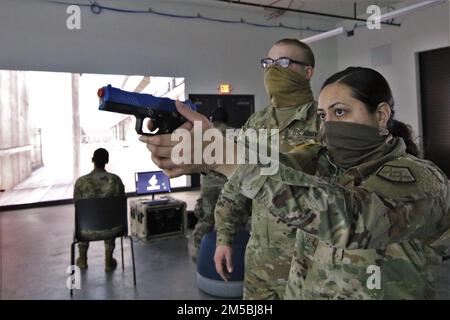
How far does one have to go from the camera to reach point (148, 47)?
721cm

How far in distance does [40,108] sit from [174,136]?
6.76 metres

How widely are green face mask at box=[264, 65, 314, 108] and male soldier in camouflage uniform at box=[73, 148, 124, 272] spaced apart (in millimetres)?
2578

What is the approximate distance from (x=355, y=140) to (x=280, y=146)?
0.61 metres

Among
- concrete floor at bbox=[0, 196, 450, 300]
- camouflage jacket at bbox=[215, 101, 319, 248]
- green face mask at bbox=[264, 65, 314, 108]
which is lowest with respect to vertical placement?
concrete floor at bbox=[0, 196, 450, 300]

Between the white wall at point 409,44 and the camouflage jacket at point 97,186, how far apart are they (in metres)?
5.93

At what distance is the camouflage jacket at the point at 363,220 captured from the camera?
0.62 metres

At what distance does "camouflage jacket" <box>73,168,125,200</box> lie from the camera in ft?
12.0

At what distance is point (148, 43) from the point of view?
7215 mm

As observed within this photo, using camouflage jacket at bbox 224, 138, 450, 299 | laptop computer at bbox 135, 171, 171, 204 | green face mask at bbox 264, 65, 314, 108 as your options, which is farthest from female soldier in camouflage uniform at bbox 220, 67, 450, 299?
laptop computer at bbox 135, 171, 171, 204

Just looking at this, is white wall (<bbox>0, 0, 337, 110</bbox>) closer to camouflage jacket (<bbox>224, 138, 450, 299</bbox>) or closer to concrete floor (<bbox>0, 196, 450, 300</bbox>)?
concrete floor (<bbox>0, 196, 450, 300</bbox>)

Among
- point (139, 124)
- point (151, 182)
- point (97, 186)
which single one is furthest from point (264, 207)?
point (151, 182)

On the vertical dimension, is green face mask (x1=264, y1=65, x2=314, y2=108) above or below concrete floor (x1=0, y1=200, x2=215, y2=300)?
above

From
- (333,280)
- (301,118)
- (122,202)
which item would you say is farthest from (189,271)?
(333,280)

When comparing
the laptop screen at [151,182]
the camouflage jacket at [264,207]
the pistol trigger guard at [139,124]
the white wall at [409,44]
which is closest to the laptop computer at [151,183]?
the laptop screen at [151,182]
